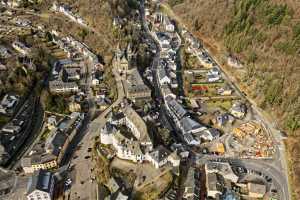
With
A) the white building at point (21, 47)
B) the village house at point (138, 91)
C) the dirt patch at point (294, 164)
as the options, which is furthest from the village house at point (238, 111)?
the white building at point (21, 47)

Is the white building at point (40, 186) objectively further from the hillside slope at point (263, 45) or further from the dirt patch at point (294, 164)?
the hillside slope at point (263, 45)

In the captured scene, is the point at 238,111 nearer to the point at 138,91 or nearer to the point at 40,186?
the point at 138,91

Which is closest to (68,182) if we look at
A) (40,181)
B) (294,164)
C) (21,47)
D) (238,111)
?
(40,181)

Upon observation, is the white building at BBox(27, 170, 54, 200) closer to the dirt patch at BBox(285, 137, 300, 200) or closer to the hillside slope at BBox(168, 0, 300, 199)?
the dirt patch at BBox(285, 137, 300, 200)

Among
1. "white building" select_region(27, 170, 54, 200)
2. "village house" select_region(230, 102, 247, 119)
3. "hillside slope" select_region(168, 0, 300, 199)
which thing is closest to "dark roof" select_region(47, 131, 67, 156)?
"white building" select_region(27, 170, 54, 200)

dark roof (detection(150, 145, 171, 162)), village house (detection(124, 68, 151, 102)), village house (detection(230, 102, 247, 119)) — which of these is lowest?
dark roof (detection(150, 145, 171, 162))

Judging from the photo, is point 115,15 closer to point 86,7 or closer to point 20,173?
point 86,7
